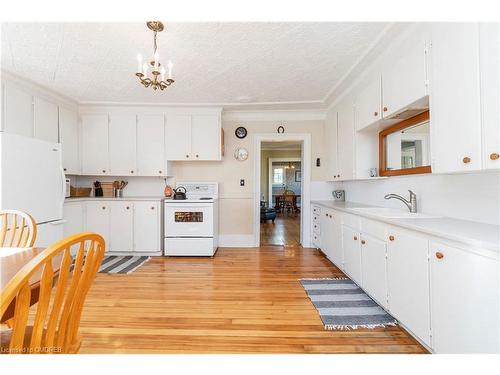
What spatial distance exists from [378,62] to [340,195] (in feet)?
6.84

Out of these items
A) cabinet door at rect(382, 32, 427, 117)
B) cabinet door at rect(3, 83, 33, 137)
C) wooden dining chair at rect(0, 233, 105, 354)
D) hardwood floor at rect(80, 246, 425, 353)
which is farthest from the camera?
cabinet door at rect(3, 83, 33, 137)

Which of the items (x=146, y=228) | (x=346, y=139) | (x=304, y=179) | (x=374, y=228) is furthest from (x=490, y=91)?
(x=146, y=228)

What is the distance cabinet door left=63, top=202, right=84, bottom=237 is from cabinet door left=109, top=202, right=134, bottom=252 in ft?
1.31

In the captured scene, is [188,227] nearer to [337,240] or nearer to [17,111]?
[337,240]

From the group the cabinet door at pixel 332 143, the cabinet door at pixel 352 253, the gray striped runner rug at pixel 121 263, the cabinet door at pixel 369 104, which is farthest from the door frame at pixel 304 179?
the gray striped runner rug at pixel 121 263

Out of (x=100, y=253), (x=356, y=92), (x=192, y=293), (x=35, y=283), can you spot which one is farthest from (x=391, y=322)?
(x=356, y=92)

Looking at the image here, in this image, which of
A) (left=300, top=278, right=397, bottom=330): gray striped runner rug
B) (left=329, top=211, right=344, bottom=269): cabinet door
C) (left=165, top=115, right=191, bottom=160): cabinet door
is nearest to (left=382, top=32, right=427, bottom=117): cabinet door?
(left=329, top=211, right=344, bottom=269): cabinet door

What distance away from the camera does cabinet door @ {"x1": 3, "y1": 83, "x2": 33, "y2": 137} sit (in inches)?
107

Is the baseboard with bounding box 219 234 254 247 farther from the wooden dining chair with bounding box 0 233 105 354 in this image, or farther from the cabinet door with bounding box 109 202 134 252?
the wooden dining chair with bounding box 0 233 105 354

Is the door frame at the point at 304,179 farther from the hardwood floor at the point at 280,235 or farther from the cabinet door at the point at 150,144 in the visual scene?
the cabinet door at the point at 150,144

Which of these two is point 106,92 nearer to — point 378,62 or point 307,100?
point 307,100

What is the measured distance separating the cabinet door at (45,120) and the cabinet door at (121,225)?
3.92ft

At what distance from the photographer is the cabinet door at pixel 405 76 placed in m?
1.77
